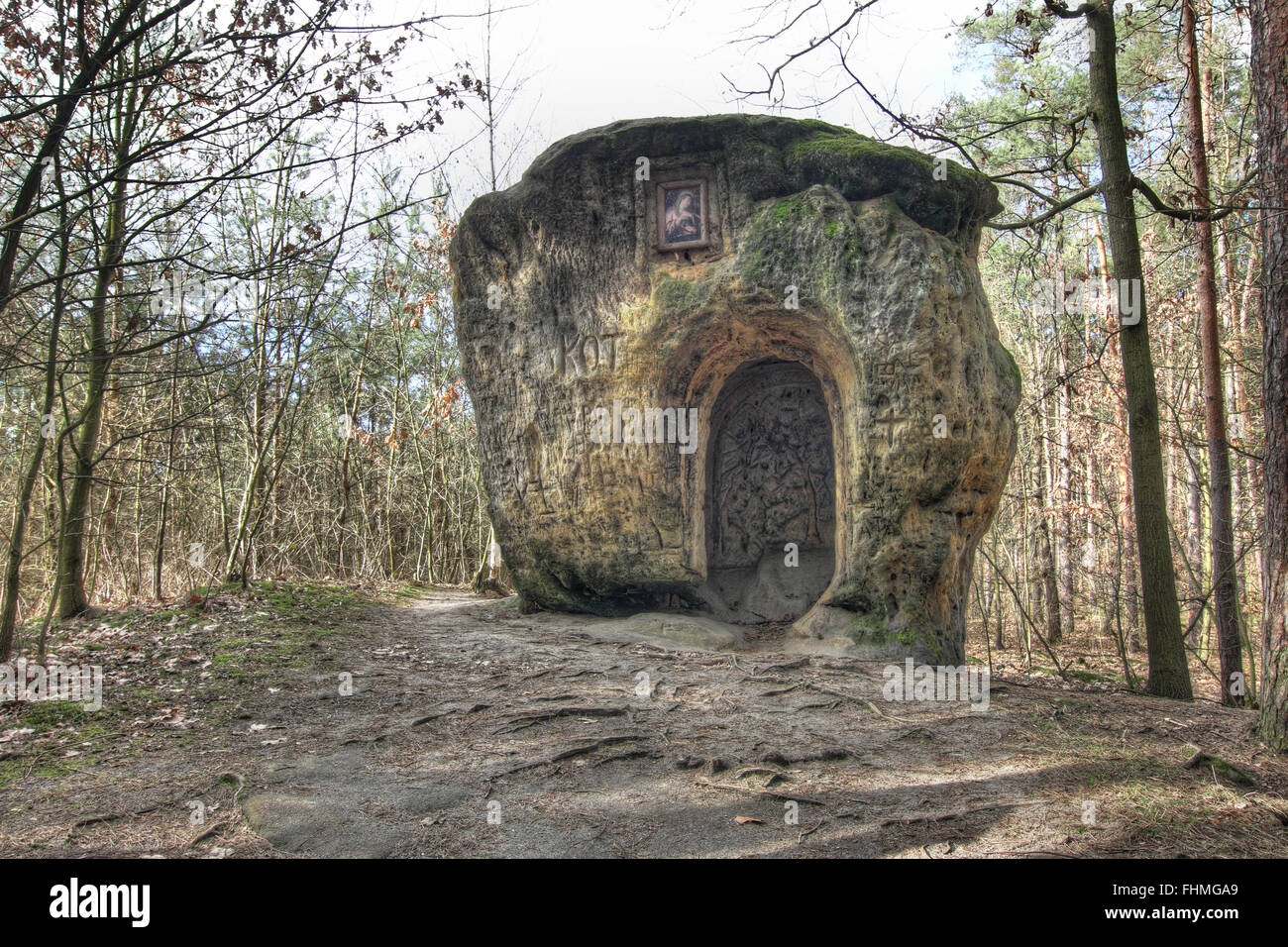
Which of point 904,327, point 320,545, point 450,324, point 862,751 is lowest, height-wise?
point 862,751

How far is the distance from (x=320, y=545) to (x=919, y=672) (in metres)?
10.1

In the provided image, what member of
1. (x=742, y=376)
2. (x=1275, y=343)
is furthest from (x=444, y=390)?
(x=1275, y=343)

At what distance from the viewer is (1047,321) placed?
1479 centimetres

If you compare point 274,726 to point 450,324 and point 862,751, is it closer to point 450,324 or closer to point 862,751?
point 862,751

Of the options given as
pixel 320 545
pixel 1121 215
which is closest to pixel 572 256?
pixel 1121 215

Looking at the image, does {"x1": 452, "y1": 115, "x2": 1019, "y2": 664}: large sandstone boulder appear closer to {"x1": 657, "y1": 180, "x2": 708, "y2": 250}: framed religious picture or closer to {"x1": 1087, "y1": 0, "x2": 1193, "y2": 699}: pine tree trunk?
{"x1": 657, "y1": 180, "x2": 708, "y2": 250}: framed religious picture

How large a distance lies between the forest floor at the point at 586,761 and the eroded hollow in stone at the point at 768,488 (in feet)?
6.73

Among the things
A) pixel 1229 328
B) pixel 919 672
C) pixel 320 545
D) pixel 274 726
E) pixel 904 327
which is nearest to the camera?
pixel 274 726

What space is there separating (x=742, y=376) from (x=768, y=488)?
1.24 metres

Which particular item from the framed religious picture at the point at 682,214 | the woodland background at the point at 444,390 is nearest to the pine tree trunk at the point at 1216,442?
the woodland background at the point at 444,390

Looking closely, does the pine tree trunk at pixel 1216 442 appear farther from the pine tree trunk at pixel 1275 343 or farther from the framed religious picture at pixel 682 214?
the framed religious picture at pixel 682 214

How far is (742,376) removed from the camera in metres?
8.86

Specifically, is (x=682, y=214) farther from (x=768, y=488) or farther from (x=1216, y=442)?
(x=1216, y=442)

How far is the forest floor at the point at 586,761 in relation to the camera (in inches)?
131
